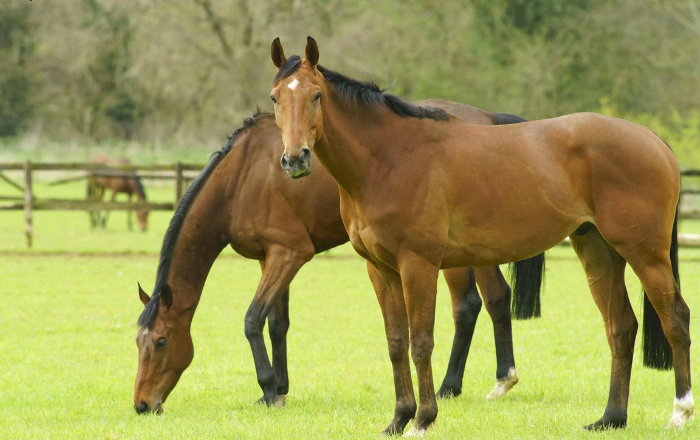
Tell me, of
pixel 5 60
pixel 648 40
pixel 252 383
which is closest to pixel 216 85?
pixel 5 60

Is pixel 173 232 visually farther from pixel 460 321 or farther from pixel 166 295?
pixel 460 321

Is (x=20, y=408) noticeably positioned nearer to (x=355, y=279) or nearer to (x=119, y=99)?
(x=355, y=279)

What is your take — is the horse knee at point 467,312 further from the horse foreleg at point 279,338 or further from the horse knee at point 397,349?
the horse knee at point 397,349

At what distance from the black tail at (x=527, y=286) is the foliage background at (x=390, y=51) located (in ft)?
83.8

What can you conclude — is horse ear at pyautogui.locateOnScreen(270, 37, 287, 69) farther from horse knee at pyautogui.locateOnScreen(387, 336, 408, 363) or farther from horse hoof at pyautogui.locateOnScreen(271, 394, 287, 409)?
horse hoof at pyautogui.locateOnScreen(271, 394, 287, 409)

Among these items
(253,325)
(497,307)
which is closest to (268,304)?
(253,325)

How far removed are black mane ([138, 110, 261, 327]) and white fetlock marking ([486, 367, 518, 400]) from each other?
258cm

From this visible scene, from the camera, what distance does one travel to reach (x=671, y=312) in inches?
193

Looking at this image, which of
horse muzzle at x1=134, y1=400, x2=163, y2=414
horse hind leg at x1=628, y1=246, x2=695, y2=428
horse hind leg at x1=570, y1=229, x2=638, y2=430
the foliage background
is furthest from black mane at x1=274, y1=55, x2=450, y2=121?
the foliage background

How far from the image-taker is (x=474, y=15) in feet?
114

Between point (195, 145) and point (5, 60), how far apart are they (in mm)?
10563

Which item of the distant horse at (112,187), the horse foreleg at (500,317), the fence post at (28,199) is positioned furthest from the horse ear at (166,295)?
the distant horse at (112,187)

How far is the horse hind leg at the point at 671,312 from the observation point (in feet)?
16.0

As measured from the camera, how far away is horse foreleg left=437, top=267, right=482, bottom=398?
634cm
